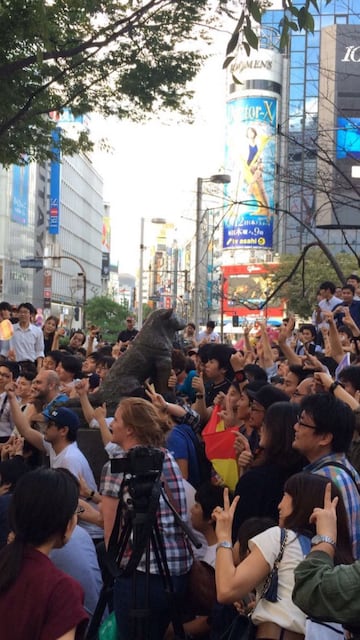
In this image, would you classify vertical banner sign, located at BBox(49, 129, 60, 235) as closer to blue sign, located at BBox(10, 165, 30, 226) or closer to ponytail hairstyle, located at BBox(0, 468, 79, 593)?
blue sign, located at BBox(10, 165, 30, 226)

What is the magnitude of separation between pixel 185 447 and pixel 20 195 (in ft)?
213

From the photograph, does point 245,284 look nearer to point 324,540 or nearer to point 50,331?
point 50,331

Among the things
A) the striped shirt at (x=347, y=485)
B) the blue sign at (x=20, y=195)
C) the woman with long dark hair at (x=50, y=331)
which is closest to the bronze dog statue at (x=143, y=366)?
the striped shirt at (x=347, y=485)

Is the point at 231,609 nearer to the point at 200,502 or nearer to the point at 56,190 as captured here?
the point at 200,502

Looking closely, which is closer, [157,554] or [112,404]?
[157,554]

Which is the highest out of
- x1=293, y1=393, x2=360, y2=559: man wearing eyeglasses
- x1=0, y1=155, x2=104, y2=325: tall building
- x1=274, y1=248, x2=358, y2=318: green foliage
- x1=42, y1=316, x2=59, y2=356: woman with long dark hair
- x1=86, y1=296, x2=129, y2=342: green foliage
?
x1=0, y1=155, x2=104, y2=325: tall building

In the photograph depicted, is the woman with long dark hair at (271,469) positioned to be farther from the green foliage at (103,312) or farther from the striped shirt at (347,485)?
the green foliage at (103,312)

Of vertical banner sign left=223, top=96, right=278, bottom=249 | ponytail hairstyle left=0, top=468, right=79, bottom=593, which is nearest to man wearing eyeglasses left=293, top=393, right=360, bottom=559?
ponytail hairstyle left=0, top=468, right=79, bottom=593

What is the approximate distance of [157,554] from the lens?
3.57 metres

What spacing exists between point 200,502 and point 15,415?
6.58 feet

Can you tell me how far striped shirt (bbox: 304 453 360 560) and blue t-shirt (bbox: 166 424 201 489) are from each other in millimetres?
1310

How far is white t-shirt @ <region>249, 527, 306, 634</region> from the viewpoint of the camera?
2.90 m

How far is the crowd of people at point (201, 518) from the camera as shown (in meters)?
2.43

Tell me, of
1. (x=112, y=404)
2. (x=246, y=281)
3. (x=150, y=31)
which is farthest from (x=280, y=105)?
(x=112, y=404)
